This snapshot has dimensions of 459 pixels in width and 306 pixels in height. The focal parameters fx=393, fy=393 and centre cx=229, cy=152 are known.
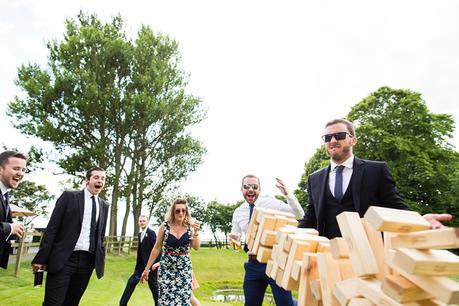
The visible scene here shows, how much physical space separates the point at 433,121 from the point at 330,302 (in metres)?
28.9

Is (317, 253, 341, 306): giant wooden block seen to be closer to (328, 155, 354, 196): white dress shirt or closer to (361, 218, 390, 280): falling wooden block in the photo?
(361, 218, 390, 280): falling wooden block

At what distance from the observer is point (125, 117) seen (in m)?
22.8

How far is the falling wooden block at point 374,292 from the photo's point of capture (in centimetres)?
118

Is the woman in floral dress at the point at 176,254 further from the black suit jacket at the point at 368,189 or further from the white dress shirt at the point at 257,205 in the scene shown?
the black suit jacket at the point at 368,189

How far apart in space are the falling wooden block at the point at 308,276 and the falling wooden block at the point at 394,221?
1.66 ft

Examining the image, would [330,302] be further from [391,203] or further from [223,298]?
[223,298]

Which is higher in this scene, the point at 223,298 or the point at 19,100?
the point at 19,100

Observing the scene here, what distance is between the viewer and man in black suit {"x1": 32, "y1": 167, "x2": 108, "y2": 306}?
5539mm

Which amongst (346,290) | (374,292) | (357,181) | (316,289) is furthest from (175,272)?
(374,292)

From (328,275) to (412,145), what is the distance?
26.5m

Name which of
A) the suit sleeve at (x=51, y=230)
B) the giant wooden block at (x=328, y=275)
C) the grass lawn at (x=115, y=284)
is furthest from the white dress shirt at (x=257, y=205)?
the grass lawn at (x=115, y=284)

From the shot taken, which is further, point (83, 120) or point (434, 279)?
point (83, 120)

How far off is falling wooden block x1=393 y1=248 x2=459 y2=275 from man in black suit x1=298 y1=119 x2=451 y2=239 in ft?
6.78

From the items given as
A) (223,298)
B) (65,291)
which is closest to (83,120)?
(223,298)
